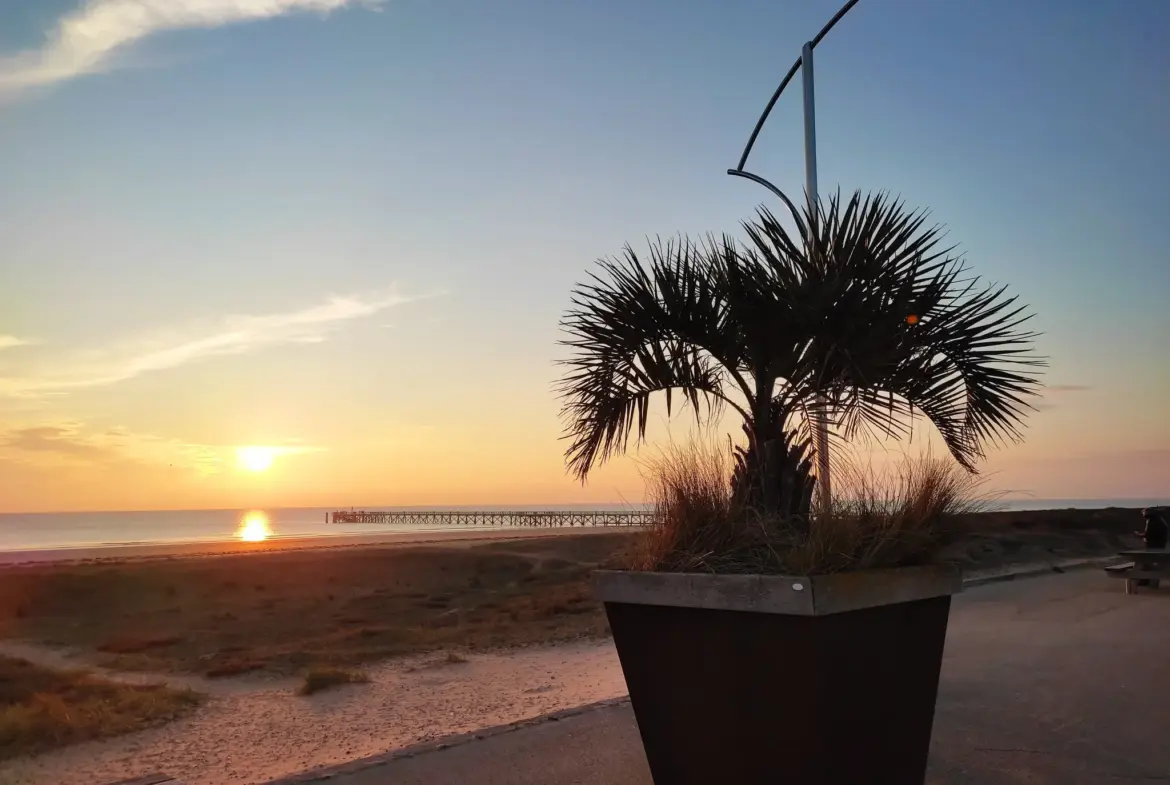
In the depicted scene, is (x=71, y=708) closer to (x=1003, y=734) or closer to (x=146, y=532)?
(x=1003, y=734)

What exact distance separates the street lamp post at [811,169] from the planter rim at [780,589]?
437mm

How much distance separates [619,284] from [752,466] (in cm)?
104

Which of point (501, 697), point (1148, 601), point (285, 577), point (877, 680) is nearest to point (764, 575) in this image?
point (877, 680)

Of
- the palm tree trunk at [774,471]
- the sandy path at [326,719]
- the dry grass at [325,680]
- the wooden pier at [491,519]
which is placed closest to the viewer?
the palm tree trunk at [774,471]

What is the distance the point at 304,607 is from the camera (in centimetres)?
1584

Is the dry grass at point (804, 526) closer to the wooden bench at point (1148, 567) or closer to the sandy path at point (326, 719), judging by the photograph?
the sandy path at point (326, 719)

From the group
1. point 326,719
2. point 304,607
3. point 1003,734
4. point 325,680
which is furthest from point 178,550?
point 1003,734

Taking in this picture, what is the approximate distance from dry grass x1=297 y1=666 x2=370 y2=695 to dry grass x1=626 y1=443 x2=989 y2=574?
5.84 m

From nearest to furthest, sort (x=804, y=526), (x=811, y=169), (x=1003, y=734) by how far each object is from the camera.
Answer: (x=804, y=526)
(x=1003, y=734)
(x=811, y=169)

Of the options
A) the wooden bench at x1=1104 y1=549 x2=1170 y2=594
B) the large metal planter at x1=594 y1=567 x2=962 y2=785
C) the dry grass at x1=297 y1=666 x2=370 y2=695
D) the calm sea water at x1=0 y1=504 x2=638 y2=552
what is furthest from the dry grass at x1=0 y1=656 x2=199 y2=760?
the calm sea water at x1=0 y1=504 x2=638 y2=552

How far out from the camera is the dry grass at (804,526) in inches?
118

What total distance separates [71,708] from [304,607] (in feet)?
27.8

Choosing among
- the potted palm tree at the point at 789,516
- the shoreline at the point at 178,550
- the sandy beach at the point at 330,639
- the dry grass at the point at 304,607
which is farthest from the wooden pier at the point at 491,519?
the potted palm tree at the point at 789,516

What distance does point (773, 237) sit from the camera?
3.99 m
